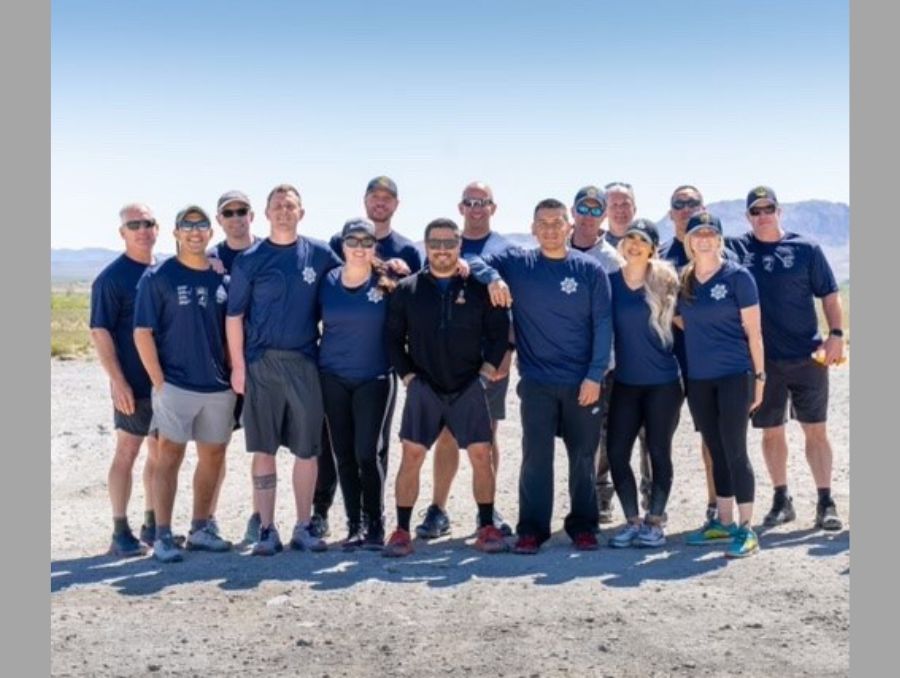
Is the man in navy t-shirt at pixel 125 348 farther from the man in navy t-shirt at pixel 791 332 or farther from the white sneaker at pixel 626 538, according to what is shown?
the man in navy t-shirt at pixel 791 332

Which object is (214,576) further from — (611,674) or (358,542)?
(611,674)

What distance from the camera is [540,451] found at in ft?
28.3

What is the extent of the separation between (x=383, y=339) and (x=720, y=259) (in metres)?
2.44

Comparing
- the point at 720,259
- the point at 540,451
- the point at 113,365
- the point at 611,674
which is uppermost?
the point at 720,259

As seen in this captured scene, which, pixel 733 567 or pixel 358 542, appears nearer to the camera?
pixel 733 567

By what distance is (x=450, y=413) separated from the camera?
336 inches

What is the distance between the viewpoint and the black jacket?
8.36 metres

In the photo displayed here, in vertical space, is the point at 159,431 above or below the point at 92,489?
above

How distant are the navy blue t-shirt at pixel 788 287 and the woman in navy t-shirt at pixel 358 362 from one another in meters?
2.90

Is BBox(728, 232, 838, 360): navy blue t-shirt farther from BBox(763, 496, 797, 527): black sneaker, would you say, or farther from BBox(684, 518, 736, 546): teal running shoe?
BBox(684, 518, 736, 546): teal running shoe

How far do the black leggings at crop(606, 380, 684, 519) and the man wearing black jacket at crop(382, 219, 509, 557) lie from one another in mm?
928

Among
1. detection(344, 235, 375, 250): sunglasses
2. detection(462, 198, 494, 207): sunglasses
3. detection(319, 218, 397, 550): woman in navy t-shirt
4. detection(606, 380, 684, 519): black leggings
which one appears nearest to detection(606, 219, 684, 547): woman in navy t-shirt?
detection(606, 380, 684, 519): black leggings

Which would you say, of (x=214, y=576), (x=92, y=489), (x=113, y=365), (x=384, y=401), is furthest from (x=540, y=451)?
(x=92, y=489)

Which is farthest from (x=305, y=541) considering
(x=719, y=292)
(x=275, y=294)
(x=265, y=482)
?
(x=719, y=292)
